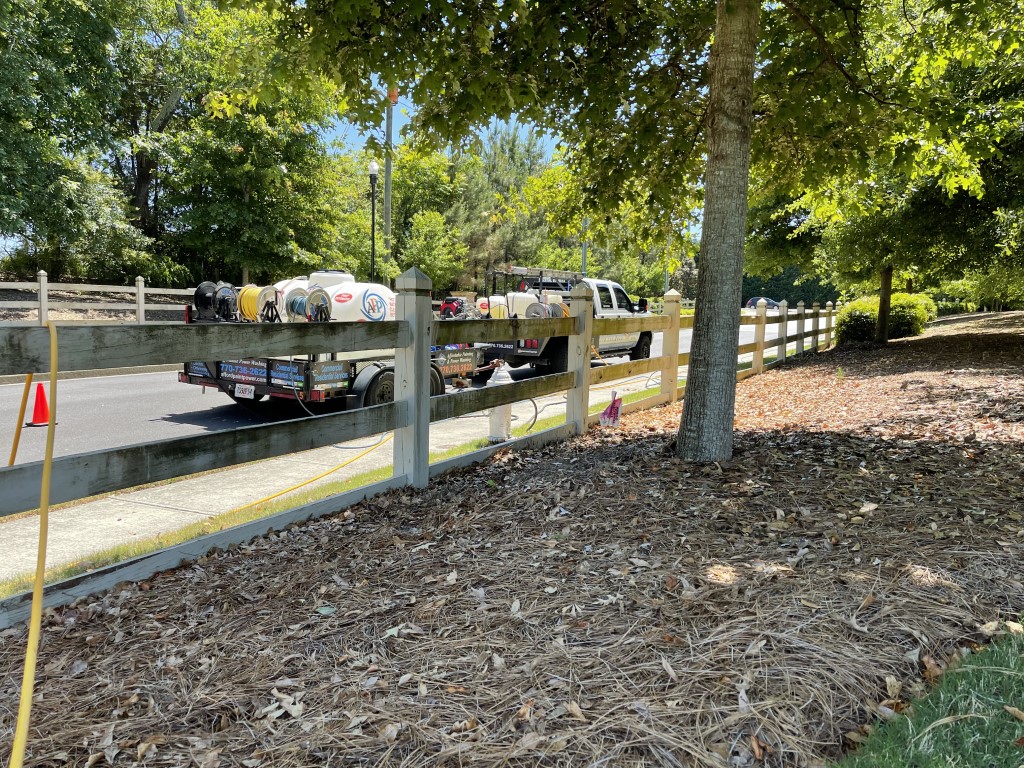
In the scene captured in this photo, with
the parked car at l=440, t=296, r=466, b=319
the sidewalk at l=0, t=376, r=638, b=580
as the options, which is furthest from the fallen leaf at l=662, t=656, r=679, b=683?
the parked car at l=440, t=296, r=466, b=319

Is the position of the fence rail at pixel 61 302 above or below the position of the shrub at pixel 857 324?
above

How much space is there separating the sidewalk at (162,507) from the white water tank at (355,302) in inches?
58.9

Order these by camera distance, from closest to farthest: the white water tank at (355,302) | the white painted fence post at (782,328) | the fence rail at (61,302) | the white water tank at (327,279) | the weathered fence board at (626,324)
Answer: the weathered fence board at (626,324), the white water tank at (355,302), the white water tank at (327,279), the white painted fence post at (782,328), the fence rail at (61,302)

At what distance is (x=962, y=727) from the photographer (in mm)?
2107

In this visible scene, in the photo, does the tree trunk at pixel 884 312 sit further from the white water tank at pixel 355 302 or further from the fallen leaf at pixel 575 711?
the fallen leaf at pixel 575 711

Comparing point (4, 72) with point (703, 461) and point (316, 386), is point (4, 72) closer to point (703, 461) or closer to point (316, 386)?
point (316, 386)

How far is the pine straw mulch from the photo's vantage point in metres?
2.18

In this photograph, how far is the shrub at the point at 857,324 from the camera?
2003cm

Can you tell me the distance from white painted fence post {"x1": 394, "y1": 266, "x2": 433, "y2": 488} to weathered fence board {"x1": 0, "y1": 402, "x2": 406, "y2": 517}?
0.80 feet

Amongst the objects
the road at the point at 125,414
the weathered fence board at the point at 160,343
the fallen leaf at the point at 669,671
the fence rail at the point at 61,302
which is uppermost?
the fence rail at the point at 61,302

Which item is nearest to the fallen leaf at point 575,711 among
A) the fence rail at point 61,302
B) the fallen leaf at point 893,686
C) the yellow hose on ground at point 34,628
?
the fallen leaf at point 893,686

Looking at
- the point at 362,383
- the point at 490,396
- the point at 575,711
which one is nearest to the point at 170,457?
the point at 575,711

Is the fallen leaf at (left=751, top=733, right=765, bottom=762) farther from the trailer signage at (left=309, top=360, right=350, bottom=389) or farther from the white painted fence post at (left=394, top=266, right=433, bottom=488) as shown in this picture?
Answer: the trailer signage at (left=309, top=360, right=350, bottom=389)

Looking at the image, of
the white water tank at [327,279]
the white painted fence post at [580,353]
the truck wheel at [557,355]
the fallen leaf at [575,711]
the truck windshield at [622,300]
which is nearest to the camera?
the fallen leaf at [575,711]
